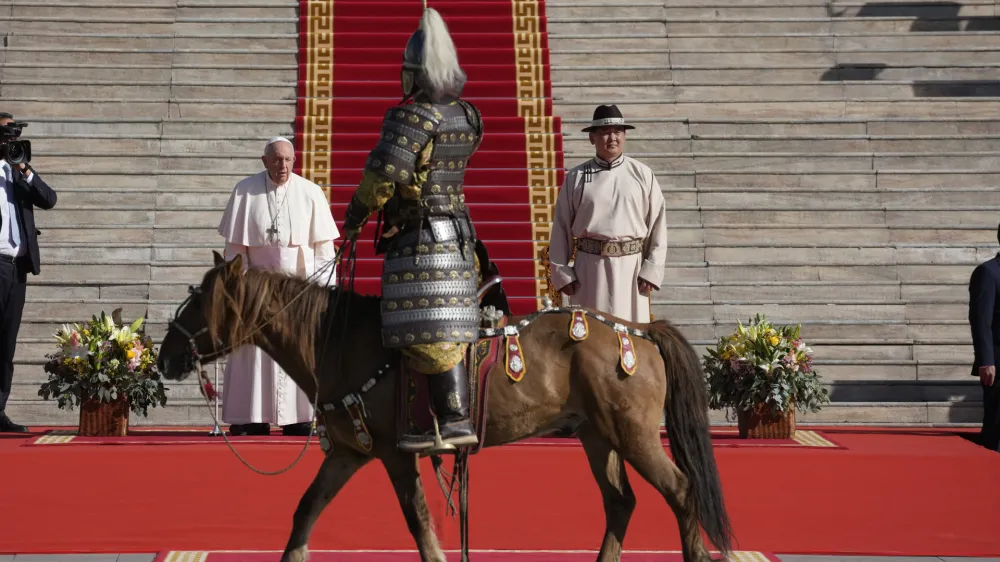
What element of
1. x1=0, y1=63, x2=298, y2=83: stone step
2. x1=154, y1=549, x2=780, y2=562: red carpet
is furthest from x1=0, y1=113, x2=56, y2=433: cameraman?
x1=0, y1=63, x2=298, y2=83: stone step

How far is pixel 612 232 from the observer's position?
7.94 m

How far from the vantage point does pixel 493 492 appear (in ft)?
23.7

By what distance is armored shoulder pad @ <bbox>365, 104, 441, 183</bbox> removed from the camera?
554 cm

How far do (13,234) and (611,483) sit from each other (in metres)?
4.96

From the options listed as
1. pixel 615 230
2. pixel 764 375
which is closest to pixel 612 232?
pixel 615 230

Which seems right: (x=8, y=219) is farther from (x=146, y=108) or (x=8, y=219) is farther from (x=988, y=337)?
(x=988, y=337)

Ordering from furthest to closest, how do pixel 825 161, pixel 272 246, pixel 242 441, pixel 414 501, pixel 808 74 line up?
pixel 808 74 < pixel 825 161 < pixel 272 246 < pixel 242 441 < pixel 414 501

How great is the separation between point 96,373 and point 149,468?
1.14m

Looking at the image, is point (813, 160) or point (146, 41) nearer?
point (813, 160)

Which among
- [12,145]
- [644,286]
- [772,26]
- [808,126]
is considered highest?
[772,26]

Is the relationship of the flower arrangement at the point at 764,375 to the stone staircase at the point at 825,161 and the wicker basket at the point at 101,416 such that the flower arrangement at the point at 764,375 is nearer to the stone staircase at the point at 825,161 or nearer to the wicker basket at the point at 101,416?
the stone staircase at the point at 825,161

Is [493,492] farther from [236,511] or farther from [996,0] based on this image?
[996,0]

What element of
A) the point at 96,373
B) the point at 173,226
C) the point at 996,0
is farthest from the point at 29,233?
the point at 996,0

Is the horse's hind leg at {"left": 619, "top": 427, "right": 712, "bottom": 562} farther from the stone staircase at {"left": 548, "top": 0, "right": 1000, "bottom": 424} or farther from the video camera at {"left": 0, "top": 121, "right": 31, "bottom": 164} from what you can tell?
the video camera at {"left": 0, "top": 121, "right": 31, "bottom": 164}
